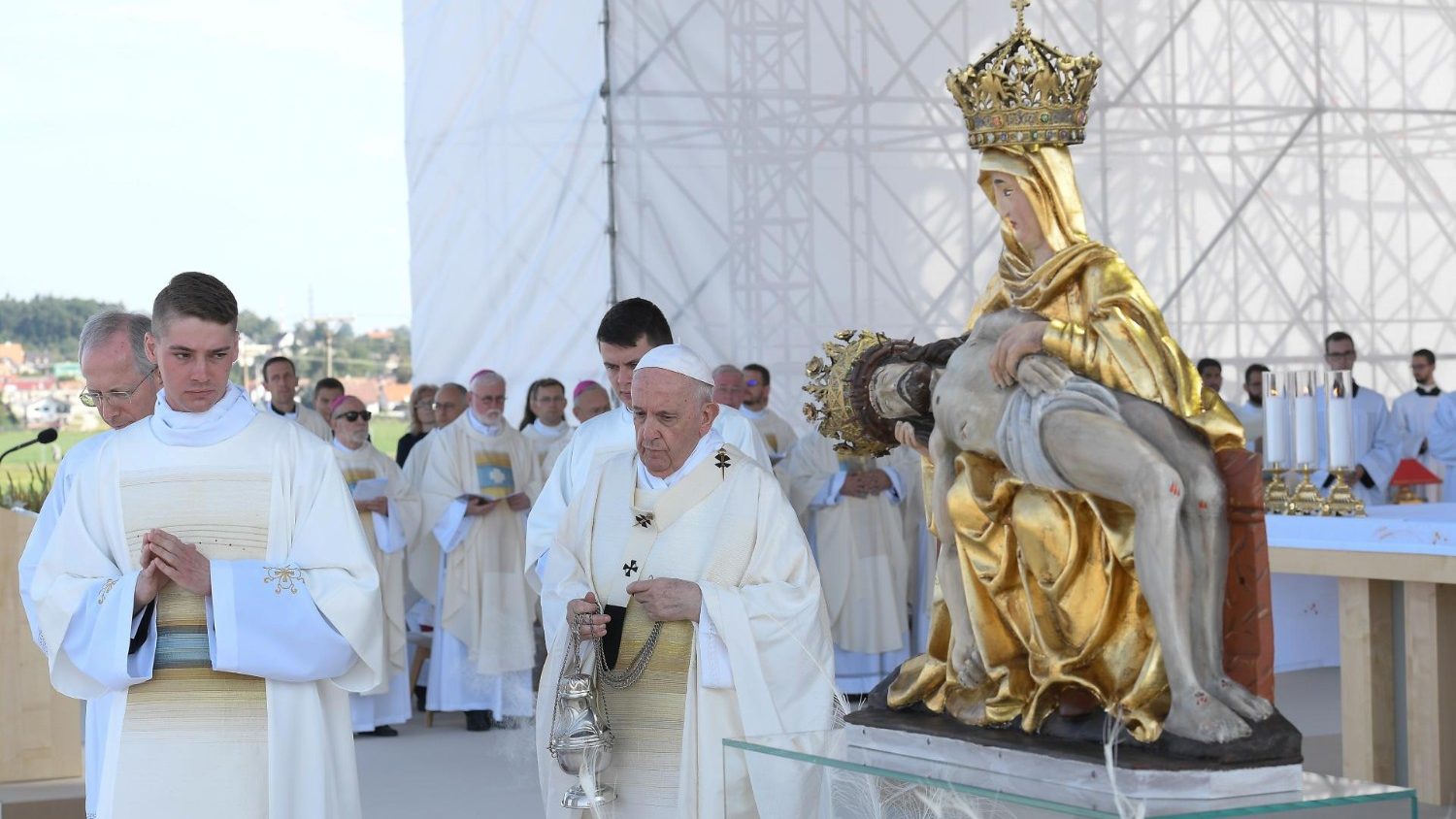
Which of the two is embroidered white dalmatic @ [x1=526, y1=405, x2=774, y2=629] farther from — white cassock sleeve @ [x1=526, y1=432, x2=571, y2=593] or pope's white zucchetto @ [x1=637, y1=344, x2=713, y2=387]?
pope's white zucchetto @ [x1=637, y1=344, x2=713, y2=387]

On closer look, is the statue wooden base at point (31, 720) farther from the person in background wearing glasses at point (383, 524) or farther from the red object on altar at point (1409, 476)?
the red object on altar at point (1409, 476)

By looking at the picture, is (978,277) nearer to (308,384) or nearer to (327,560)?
(327,560)

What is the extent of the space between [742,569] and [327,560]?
0.95m

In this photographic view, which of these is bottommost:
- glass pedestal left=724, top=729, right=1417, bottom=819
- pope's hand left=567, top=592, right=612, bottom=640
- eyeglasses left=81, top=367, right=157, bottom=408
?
glass pedestal left=724, top=729, right=1417, bottom=819

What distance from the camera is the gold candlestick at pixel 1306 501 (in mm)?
7043

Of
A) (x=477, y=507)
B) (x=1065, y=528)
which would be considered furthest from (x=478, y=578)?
(x=1065, y=528)

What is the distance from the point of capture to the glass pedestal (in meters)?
2.86

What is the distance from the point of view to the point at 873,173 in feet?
45.5

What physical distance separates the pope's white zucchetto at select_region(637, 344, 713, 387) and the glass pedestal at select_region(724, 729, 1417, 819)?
867 mm

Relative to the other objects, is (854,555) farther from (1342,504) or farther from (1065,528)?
(1065,528)

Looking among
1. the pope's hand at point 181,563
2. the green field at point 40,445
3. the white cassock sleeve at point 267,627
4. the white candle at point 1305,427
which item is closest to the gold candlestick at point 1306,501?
the white candle at point 1305,427

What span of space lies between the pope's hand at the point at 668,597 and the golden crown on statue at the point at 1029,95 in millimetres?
1264

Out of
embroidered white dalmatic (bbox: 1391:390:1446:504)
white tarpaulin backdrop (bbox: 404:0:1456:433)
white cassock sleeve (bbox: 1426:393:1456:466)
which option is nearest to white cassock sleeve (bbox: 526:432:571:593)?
white tarpaulin backdrop (bbox: 404:0:1456:433)

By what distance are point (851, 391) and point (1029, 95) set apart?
2.23 ft
